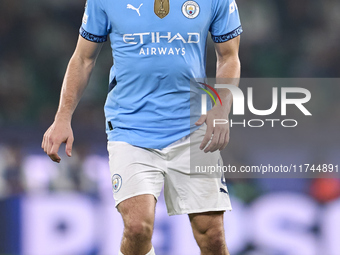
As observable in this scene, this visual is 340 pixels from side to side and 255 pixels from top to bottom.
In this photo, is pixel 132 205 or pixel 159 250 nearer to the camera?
pixel 132 205

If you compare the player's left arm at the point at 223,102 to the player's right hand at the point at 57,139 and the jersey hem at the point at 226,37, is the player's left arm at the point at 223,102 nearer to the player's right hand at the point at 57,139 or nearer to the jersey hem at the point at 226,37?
the jersey hem at the point at 226,37

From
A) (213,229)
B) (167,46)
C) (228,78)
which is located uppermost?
(167,46)

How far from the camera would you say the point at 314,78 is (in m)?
5.38

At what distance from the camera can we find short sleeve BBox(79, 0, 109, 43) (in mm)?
2715

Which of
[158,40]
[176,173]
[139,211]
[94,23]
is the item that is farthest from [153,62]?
[139,211]

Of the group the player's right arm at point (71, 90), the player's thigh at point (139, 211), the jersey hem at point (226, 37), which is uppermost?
the jersey hem at point (226, 37)

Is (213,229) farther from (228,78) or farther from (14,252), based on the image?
(14,252)

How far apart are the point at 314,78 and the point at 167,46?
311 centimetres

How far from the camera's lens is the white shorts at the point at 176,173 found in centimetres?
260

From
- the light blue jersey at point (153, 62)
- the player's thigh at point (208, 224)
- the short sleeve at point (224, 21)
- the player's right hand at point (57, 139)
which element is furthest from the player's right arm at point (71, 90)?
the player's thigh at point (208, 224)

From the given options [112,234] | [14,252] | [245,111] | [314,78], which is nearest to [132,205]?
[112,234]

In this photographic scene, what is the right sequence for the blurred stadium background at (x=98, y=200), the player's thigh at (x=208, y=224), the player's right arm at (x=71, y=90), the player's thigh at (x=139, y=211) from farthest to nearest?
1. the blurred stadium background at (x=98, y=200)
2. the player's thigh at (x=208, y=224)
3. the player's right arm at (x=71, y=90)
4. the player's thigh at (x=139, y=211)

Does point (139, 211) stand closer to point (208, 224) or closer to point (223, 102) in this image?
point (208, 224)

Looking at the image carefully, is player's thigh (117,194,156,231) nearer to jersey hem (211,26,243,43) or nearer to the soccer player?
the soccer player
